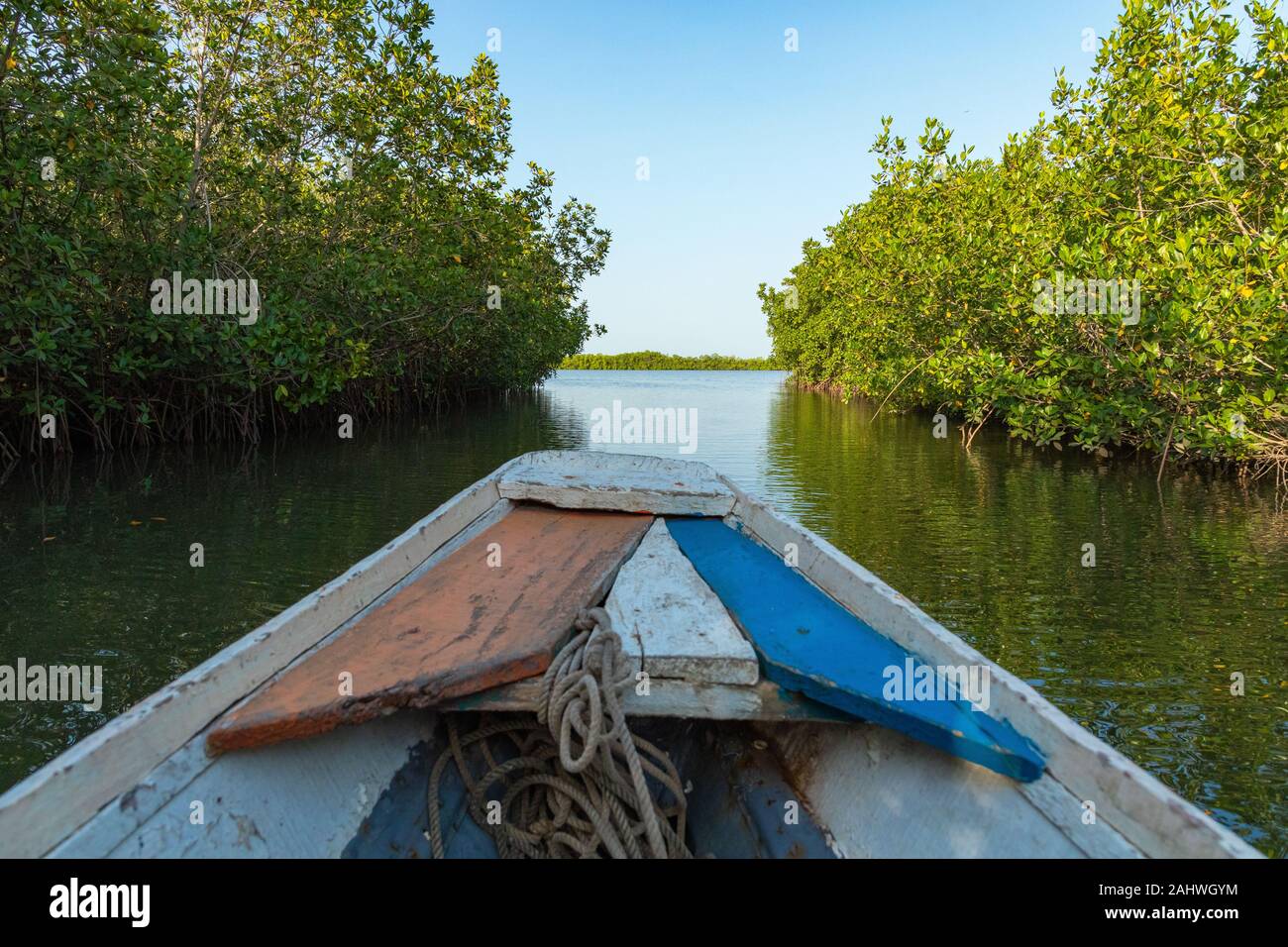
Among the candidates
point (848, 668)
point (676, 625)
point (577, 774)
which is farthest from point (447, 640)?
point (848, 668)

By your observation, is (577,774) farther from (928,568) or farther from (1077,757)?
(928,568)

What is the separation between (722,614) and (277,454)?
1274 cm

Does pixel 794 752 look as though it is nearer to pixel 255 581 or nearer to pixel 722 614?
pixel 722 614

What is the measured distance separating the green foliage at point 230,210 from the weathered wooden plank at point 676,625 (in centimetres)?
792

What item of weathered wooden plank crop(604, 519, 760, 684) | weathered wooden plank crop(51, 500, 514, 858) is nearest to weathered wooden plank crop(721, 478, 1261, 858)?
weathered wooden plank crop(604, 519, 760, 684)

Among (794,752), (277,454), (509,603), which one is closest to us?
(794,752)

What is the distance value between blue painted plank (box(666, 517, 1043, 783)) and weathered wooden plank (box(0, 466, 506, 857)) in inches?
57.6

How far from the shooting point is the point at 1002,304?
39.5 feet

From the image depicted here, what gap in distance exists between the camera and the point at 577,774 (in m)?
2.17

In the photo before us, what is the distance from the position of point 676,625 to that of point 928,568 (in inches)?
187

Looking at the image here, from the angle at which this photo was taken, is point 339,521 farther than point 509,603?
Yes
